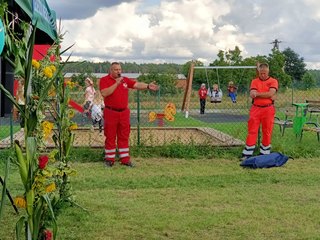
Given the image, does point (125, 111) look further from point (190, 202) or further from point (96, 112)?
point (96, 112)

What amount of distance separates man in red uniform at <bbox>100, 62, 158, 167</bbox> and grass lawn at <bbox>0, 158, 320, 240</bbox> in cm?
26

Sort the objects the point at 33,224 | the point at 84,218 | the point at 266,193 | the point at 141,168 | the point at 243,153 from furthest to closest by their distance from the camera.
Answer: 1. the point at 243,153
2. the point at 141,168
3. the point at 266,193
4. the point at 84,218
5. the point at 33,224

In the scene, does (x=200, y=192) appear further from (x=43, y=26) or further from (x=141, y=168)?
(x=43, y=26)

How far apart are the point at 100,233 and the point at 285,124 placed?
8.79m

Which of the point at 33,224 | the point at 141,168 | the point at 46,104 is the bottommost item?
the point at 141,168

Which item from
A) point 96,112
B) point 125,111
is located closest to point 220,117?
point 96,112

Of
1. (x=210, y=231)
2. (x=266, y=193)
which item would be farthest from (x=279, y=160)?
(x=210, y=231)

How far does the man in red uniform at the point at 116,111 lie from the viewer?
913 cm

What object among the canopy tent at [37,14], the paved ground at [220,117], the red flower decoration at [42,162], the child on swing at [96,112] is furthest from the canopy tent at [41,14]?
the paved ground at [220,117]

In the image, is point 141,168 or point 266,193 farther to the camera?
point 141,168

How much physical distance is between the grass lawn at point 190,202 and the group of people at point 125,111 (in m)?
0.39

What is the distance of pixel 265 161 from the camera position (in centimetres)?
→ 912

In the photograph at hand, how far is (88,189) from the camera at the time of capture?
24.3ft

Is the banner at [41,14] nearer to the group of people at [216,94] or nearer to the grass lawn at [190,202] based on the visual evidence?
the grass lawn at [190,202]
